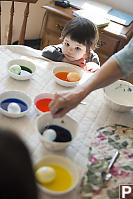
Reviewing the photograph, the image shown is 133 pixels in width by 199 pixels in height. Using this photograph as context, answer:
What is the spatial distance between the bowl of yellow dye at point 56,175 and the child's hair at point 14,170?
29cm

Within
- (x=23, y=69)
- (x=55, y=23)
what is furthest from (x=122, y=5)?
(x=23, y=69)

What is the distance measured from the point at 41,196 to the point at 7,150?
0.35 m

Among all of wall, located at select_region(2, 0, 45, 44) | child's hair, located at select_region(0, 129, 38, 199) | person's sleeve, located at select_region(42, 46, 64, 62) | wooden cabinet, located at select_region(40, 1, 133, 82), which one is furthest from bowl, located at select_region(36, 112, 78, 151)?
wall, located at select_region(2, 0, 45, 44)

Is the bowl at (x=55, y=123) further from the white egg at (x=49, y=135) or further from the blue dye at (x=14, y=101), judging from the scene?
the blue dye at (x=14, y=101)

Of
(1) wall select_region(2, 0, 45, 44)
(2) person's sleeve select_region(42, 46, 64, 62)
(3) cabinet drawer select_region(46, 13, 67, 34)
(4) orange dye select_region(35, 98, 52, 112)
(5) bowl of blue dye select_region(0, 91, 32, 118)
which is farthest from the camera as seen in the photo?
(1) wall select_region(2, 0, 45, 44)

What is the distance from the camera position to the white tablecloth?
1.03 metres

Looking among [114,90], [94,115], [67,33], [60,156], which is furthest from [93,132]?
[67,33]

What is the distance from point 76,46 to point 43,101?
60 cm

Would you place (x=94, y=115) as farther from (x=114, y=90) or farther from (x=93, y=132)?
(x=114, y=90)

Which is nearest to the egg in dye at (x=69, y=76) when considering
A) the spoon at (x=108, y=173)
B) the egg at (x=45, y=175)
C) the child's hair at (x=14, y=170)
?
the spoon at (x=108, y=173)

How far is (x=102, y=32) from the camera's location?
7.64 feet

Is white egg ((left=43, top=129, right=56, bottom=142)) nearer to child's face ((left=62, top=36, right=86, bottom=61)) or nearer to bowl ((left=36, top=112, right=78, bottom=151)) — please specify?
bowl ((left=36, top=112, right=78, bottom=151))

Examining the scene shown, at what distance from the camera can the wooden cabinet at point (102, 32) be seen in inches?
91.1

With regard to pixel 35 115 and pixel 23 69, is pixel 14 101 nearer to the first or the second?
pixel 35 115
